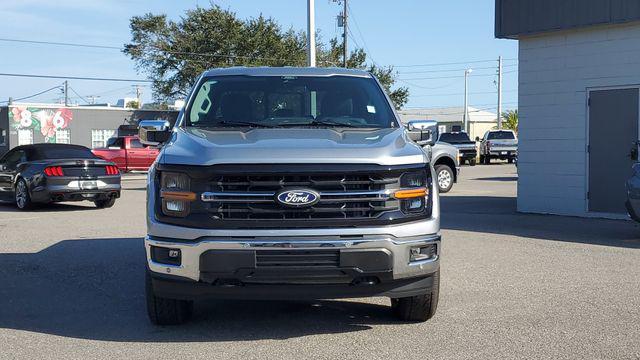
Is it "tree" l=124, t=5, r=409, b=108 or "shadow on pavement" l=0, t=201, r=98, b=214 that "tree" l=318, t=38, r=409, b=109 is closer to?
"tree" l=124, t=5, r=409, b=108

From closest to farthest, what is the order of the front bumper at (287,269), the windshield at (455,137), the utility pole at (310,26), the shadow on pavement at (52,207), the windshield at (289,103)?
the front bumper at (287,269), the windshield at (289,103), the shadow on pavement at (52,207), the utility pole at (310,26), the windshield at (455,137)

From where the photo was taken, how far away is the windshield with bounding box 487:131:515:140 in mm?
41656

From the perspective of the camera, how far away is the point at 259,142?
18.5 ft

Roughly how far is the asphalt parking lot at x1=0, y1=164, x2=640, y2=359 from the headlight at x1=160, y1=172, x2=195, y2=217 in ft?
3.24

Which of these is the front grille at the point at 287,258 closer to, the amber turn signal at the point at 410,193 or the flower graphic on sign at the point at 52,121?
the amber turn signal at the point at 410,193

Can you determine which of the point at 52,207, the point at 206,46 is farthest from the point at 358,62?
the point at 52,207

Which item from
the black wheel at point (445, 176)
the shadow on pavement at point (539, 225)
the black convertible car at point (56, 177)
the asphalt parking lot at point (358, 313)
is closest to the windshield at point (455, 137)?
the black wheel at point (445, 176)

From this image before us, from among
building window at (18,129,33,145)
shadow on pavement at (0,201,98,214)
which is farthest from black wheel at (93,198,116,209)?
building window at (18,129,33,145)

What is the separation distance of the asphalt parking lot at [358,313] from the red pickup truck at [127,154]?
20.7m

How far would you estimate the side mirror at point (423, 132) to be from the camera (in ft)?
22.9

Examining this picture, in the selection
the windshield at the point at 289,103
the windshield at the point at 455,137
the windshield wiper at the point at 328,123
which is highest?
the windshield at the point at 289,103

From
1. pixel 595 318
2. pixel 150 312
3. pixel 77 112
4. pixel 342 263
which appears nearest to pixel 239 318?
pixel 150 312

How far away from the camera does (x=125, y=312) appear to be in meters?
6.61

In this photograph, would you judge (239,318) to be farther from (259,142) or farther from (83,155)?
(83,155)
